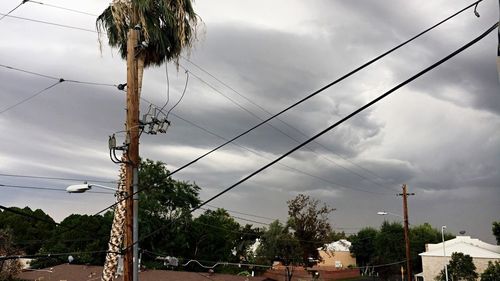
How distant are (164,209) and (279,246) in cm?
1432

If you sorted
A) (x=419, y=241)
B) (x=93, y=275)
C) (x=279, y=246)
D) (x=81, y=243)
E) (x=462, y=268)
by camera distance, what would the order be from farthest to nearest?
(x=419, y=241) < (x=81, y=243) < (x=279, y=246) < (x=462, y=268) < (x=93, y=275)

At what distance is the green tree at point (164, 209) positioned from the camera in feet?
182

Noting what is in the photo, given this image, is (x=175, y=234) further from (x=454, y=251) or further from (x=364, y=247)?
(x=364, y=247)

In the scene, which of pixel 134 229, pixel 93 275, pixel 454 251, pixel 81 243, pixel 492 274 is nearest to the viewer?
pixel 134 229

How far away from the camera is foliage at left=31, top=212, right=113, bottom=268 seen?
5393 cm

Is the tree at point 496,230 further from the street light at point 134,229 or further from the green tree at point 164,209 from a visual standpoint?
the street light at point 134,229

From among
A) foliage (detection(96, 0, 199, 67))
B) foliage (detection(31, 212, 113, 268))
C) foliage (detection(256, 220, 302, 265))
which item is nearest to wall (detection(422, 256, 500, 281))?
foliage (detection(256, 220, 302, 265))

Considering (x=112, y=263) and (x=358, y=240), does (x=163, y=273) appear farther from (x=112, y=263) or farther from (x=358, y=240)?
(x=358, y=240)

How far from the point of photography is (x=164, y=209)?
57.7 meters

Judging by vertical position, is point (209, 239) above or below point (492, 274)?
above

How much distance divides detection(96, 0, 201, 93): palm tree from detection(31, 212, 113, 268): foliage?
3498cm

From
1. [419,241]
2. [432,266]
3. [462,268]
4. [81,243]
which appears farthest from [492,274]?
[419,241]

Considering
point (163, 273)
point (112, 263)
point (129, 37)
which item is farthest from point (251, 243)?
point (129, 37)

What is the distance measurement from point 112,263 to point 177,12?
1108cm
